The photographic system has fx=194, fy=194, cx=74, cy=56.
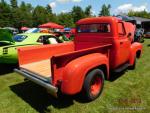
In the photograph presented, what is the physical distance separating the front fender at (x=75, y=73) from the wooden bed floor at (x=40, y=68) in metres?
0.75

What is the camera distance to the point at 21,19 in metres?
69.0

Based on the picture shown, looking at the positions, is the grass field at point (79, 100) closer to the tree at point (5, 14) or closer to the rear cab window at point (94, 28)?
the rear cab window at point (94, 28)

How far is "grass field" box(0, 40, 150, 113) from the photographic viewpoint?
437cm

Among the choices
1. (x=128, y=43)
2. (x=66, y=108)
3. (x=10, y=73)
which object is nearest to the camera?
(x=66, y=108)

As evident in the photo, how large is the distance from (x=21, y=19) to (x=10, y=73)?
65.3 meters

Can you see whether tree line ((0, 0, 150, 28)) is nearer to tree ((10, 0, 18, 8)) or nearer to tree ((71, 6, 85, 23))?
tree ((71, 6, 85, 23))

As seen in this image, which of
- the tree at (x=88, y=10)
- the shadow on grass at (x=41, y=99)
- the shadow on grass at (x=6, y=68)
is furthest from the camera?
the tree at (x=88, y=10)

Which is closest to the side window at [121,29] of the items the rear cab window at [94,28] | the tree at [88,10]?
the rear cab window at [94,28]

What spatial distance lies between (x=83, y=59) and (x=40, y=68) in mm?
1384

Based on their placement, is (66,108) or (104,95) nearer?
(66,108)

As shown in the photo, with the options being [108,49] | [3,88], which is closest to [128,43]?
[108,49]

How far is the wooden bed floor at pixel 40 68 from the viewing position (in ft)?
15.4

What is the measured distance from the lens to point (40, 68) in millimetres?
5117

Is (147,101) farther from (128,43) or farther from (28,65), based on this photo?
(28,65)
